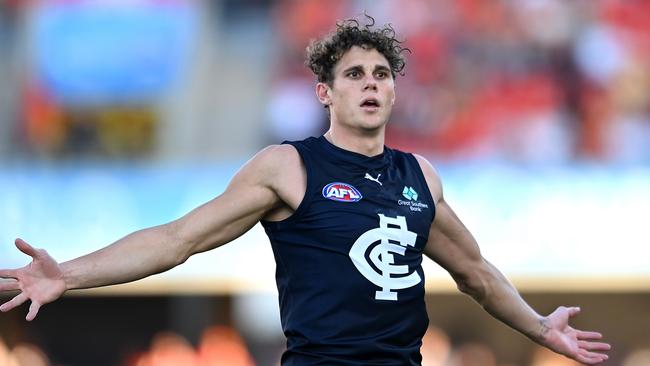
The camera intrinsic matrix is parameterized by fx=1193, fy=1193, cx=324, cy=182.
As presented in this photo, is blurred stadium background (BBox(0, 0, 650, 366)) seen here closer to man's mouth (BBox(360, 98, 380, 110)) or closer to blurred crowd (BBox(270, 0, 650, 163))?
blurred crowd (BBox(270, 0, 650, 163))

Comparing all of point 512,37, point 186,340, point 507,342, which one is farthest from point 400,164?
point 507,342

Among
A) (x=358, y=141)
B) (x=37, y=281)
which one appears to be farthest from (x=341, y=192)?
(x=37, y=281)

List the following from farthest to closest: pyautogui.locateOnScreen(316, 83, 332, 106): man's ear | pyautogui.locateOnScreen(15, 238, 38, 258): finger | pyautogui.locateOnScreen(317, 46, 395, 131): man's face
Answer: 1. pyautogui.locateOnScreen(316, 83, 332, 106): man's ear
2. pyautogui.locateOnScreen(317, 46, 395, 131): man's face
3. pyautogui.locateOnScreen(15, 238, 38, 258): finger

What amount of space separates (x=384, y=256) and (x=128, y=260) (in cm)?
102

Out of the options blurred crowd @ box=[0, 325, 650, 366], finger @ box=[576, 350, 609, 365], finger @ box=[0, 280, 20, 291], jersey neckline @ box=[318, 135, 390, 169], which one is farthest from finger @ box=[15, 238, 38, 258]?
blurred crowd @ box=[0, 325, 650, 366]

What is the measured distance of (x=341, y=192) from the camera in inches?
192

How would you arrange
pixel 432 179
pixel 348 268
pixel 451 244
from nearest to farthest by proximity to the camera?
pixel 348 268 → pixel 432 179 → pixel 451 244

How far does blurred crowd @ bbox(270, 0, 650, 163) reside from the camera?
12555 millimetres

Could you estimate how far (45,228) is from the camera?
1218cm

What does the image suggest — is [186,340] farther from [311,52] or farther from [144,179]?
[311,52]

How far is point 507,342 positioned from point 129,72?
5.85m

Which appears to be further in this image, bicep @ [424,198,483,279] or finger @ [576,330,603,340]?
finger @ [576,330,603,340]

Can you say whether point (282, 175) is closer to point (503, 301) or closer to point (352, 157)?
point (352, 157)

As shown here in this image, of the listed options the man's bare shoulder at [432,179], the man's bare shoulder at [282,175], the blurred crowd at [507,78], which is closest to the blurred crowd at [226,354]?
the blurred crowd at [507,78]
